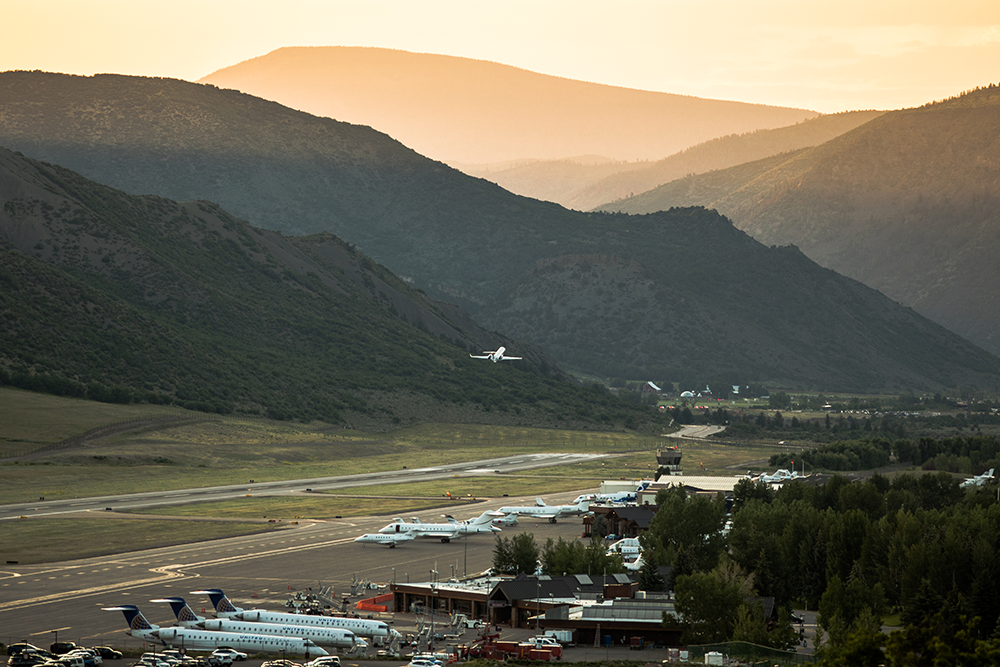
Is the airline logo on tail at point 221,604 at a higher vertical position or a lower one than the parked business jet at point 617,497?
higher

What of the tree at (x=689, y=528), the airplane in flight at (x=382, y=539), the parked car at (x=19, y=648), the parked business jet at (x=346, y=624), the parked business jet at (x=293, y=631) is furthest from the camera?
the airplane in flight at (x=382, y=539)

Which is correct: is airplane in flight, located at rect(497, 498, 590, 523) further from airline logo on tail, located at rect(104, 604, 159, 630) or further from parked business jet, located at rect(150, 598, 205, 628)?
airline logo on tail, located at rect(104, 604, 159, 630)

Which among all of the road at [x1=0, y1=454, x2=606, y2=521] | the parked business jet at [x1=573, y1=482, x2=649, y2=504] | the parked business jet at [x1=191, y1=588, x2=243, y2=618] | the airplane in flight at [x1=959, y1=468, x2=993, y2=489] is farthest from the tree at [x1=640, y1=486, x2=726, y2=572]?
the road at [x1=0, y1=454, x2=606, y2=521]

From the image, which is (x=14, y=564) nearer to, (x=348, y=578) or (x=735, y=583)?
(x=348, y=578)

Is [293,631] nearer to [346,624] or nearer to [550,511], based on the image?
[346,624]

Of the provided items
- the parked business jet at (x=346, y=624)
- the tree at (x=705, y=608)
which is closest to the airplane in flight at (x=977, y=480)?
the tree at (x=705, y=608)

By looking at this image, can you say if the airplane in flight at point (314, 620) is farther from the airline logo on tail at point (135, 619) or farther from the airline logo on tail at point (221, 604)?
the airline logo on tail at point (135, 619)

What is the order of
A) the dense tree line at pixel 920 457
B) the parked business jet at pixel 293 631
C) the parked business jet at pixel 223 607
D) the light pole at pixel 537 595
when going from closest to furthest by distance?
the parked business jet at pixel 293 631
the parked business jet at pixel 223 607
the light pole at pixel 537 595
the dense tree line at pixel 920 457

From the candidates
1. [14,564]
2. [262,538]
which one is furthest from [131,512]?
[14,564]
